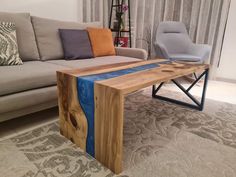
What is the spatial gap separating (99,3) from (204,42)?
1.76 metres

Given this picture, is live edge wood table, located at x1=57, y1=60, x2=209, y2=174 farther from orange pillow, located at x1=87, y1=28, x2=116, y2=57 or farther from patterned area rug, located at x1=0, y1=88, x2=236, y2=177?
orange pillow, located at x1=87, y1=28, x2=116, y2=57

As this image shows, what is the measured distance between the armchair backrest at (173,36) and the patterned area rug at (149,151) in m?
1.60

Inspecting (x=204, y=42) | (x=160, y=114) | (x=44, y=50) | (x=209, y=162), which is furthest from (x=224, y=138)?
(x=204, y=42)

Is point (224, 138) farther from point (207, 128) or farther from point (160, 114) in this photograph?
point (160, 114)

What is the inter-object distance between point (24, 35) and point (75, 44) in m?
0.52

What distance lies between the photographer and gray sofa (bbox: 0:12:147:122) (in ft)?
4.64

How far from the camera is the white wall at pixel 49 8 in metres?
2.30

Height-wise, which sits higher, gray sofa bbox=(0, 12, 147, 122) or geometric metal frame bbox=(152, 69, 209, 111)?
gray sofa bbox=(0, 12, 147, 122)

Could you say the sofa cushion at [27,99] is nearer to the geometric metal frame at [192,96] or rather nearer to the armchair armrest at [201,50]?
the geometric metal frame at [192,96]

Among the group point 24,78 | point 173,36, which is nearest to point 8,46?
point 24,78

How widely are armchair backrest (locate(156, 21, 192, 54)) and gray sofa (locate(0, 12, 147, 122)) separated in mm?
938

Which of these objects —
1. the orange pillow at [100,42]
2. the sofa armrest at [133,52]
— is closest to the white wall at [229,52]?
the sofa armrest at [133,52]

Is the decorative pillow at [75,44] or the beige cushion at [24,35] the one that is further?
the decorative pillow at [75,44]

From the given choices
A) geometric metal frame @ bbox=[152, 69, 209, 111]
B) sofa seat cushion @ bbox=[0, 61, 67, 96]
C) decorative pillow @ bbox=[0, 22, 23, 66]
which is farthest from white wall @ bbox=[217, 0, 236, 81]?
decorative pillow @ bbox=[0, 22, 23, 66]
